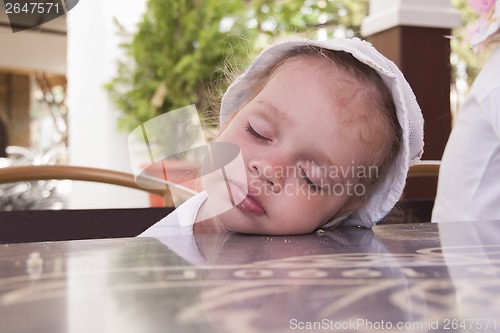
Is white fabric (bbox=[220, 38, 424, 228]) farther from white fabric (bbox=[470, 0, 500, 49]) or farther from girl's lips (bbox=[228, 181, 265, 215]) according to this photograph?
white fabric (bbox=[470, 0, 500, 49])

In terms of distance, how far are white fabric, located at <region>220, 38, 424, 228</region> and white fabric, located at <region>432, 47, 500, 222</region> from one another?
1.21 feet

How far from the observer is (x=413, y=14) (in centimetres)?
243

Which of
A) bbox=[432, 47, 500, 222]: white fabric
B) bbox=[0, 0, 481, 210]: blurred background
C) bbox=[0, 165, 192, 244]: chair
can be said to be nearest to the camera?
bbox=[0, 165, 192, 244]: chair

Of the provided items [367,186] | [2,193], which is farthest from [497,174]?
[2,193]

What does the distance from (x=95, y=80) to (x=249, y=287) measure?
4.91m

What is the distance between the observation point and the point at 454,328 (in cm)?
23

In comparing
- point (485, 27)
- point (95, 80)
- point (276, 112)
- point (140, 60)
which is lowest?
point (276, 112)

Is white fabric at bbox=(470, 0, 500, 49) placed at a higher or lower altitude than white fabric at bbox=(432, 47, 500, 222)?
higher

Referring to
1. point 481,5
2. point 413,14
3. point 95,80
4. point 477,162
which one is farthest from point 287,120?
point 95,80

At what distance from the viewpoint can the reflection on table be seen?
231mm

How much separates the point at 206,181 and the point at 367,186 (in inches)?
9.0

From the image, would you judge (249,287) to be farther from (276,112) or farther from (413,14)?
(413,14)

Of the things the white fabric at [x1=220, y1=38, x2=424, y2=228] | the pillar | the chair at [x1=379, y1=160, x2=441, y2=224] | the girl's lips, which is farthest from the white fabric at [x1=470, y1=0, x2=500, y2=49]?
the pillar

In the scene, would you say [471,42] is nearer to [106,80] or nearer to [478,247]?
[478,247]
